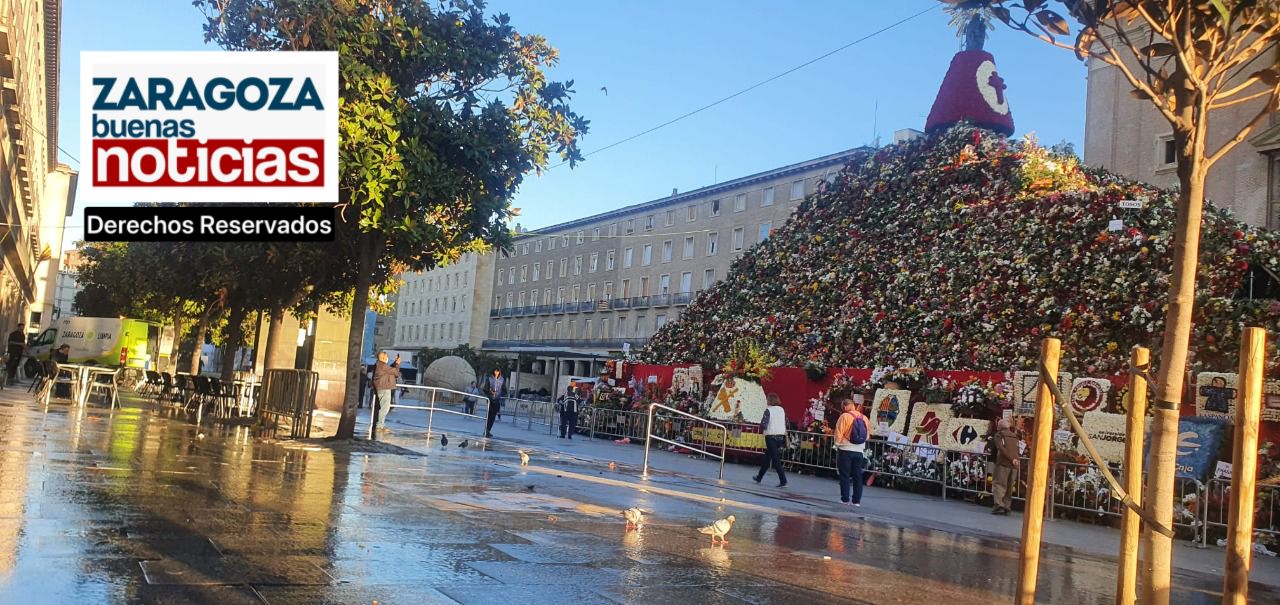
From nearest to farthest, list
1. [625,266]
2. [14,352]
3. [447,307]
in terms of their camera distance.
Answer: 1. [14,352]
2. [625,266]
3. [447,307]

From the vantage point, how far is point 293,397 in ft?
56.0

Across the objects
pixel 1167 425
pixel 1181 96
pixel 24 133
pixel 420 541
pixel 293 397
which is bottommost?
pixel 420 541

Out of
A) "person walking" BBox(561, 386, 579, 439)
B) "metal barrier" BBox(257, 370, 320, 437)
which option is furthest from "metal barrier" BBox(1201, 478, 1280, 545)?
Answer: "person walking" BBox(561, 386, 579, 439)

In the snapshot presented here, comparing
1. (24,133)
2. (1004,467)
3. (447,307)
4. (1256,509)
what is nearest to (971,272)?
(1004,467)

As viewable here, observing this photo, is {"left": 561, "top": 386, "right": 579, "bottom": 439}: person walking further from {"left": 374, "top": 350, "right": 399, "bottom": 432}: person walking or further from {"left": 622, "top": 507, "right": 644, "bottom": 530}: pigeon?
{"left": 622, "top": 507, "right": 644, "bottom": 530}: pigeon

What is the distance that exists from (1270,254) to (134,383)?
36574mm

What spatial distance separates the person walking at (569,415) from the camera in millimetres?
26000

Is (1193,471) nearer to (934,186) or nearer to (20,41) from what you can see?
(934,186)

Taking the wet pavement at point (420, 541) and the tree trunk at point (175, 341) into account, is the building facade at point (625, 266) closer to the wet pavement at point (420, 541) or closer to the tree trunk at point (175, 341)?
the tree trunk at point (175, 341)

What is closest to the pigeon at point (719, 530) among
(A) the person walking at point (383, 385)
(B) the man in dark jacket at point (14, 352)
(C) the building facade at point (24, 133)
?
(A) the person walking at point (383, 385)

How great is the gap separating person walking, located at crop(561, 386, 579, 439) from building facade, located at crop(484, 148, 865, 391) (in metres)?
28.3

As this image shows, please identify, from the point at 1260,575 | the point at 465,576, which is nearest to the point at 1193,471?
the point at 1260,575

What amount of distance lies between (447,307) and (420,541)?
311 feet

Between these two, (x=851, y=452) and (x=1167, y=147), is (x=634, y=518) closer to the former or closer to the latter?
(x=851, y=452)
